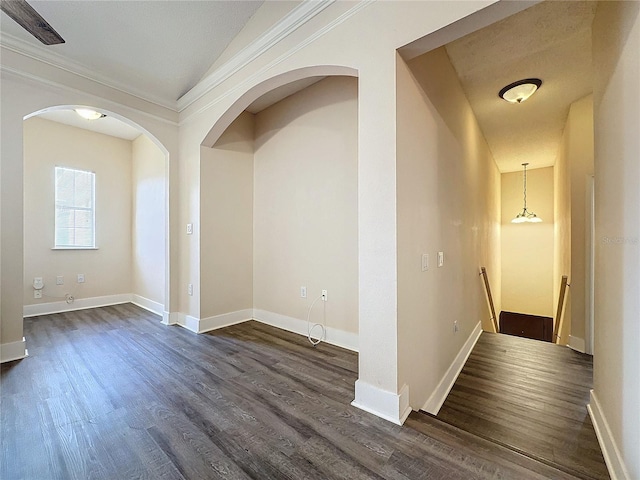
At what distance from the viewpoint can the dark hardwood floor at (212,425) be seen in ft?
4.32

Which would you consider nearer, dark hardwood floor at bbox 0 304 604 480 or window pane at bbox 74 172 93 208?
dark hardwood floor at bbox 0 304 604 480

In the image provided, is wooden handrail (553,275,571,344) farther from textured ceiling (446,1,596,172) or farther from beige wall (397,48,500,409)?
textured ceiling (446,1,596,172)

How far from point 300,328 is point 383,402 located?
1707mm

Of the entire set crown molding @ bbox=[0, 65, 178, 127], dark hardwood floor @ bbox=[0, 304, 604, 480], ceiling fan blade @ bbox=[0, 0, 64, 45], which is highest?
crown molding @ bbox=[0, 65, 178, 127]

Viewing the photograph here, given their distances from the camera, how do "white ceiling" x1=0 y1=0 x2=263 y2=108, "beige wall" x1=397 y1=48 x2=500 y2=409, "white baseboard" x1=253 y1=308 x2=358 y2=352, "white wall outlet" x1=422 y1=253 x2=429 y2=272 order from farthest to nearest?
"white baseboard" x1=253 y1=308 x2=358 y2=352 → "white ceiling" x1=0 y1=0 x2=263 y2=108 → "white wall outlet" x1=422 y1=253 x2=429 y2=272 → "beige wall" x1=397 y1=48 x2=500 y2=409

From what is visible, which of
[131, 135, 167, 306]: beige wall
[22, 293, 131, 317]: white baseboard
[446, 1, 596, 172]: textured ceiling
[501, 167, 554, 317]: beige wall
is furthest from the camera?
[501, 167, 554, 317]: beige wall

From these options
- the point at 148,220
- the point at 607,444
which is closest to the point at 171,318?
the point at 148,220

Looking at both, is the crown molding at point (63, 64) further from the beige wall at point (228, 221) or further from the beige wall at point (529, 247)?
the beige wall at point (529, 247)

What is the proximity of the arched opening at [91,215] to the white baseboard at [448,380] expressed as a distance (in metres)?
3.37

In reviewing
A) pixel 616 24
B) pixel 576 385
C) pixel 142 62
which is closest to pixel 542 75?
pixel 616 24

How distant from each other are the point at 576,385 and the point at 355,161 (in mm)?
2961

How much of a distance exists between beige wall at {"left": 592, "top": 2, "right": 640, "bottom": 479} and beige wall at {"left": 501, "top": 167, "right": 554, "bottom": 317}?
5616 millimetres

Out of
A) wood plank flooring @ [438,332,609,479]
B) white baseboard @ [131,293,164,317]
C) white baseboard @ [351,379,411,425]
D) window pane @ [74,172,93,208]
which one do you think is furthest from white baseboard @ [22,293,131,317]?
wood plank flooring @ [438,332,609,479]

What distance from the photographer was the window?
4.36m
